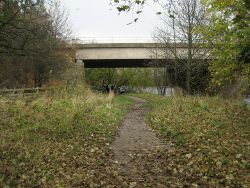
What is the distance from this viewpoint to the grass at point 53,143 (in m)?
6.61

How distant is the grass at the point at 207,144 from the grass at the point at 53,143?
5.90ft

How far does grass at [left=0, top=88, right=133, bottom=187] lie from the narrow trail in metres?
0.36

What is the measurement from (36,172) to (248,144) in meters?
5.76

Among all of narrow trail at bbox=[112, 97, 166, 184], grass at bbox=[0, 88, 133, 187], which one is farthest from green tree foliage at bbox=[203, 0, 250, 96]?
grass at bbox=[0, 88, 133, 187]

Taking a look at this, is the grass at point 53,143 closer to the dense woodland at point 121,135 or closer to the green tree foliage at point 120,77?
the dense woodland at point 121,135

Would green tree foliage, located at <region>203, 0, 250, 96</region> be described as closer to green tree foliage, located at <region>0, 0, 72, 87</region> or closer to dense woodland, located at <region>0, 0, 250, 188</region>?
dense woodland, located at <region>0, 0, 250, 188</region>

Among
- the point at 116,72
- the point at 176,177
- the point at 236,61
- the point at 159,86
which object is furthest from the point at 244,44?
the point at 116,72

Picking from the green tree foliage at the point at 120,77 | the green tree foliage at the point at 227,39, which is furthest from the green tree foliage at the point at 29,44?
the green tree foliage at the point at 120,77

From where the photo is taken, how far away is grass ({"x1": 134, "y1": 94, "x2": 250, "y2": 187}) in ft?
22.2

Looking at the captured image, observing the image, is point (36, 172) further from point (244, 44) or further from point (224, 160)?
point (244, 44)

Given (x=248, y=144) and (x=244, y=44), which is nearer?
(x=248, y=144)

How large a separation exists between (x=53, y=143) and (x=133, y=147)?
7.73ft

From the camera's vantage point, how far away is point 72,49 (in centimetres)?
3322

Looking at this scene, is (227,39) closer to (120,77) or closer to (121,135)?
(121,135)
